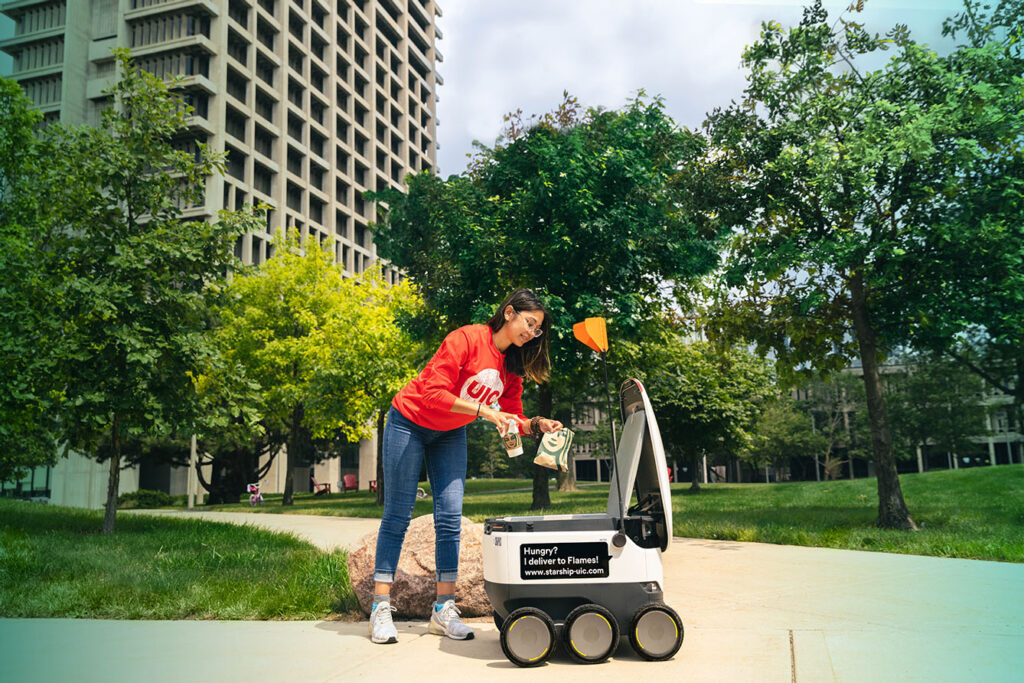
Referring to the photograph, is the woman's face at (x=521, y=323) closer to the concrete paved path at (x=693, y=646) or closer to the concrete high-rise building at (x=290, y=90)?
the concrete paved path at (x=693, y=646)

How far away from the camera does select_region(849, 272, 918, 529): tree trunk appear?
10.1m

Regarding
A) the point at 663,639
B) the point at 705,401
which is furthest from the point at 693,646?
the point at 705,401

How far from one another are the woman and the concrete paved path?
0.30 metres

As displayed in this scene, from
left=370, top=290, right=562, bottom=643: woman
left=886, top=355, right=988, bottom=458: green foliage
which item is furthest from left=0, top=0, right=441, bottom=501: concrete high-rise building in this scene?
left=886, top=355, right=988, bottom=458: green foliage

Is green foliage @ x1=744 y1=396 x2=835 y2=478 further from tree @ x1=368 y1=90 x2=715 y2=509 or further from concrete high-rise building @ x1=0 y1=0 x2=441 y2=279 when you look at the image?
tree @ x1=368 y1=90 x2=715 y2=509

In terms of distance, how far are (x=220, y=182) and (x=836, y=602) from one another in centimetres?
4150

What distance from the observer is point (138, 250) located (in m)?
10.7

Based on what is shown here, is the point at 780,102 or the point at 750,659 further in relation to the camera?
the point at 780,102

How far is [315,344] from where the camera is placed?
995 inches

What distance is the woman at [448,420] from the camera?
3.66 m

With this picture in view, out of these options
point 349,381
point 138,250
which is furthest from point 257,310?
point 138,250

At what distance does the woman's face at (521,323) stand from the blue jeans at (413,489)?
28.7 inches

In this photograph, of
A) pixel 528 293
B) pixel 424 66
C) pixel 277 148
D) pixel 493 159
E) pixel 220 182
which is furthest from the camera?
pixel 424 66

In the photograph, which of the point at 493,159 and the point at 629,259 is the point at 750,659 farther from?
the point at 493,159
